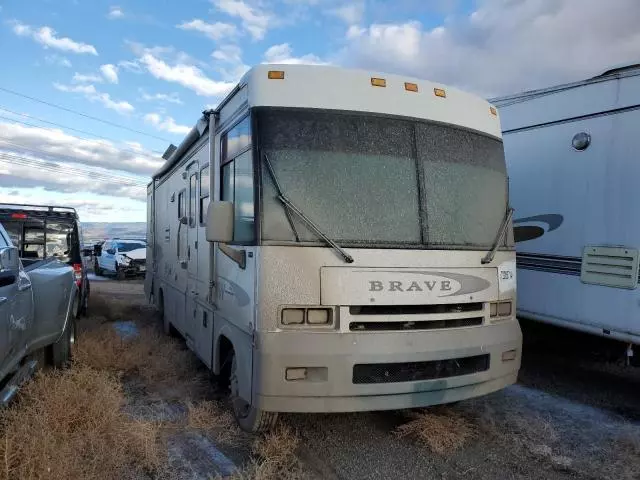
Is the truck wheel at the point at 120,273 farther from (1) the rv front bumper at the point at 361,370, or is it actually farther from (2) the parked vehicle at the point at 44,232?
(1) the rv front bumper at the point at 361,370

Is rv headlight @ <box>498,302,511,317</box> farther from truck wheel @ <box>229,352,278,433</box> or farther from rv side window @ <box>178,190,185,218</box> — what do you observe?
rv side window @ <box>178,190,185,218</box>

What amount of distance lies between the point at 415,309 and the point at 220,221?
1.66 meters

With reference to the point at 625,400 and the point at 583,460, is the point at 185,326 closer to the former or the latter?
the point at 583,460

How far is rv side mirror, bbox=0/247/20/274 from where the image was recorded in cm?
395

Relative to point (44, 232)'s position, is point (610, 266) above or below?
below

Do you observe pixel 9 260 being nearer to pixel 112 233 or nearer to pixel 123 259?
pixel 123 259

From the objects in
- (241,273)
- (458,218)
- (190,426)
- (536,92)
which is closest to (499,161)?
(458,218)

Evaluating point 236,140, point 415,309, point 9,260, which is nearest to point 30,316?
point 9,260

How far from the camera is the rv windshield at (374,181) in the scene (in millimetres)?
4051

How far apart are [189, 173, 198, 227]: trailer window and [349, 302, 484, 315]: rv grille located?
9.99 ft

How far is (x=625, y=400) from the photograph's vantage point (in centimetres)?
580

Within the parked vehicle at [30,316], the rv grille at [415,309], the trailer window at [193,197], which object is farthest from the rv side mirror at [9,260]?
the rv grille at [415,309]

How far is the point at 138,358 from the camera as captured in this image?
22.0 feet

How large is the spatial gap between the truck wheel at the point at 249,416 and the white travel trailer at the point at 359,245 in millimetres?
17
